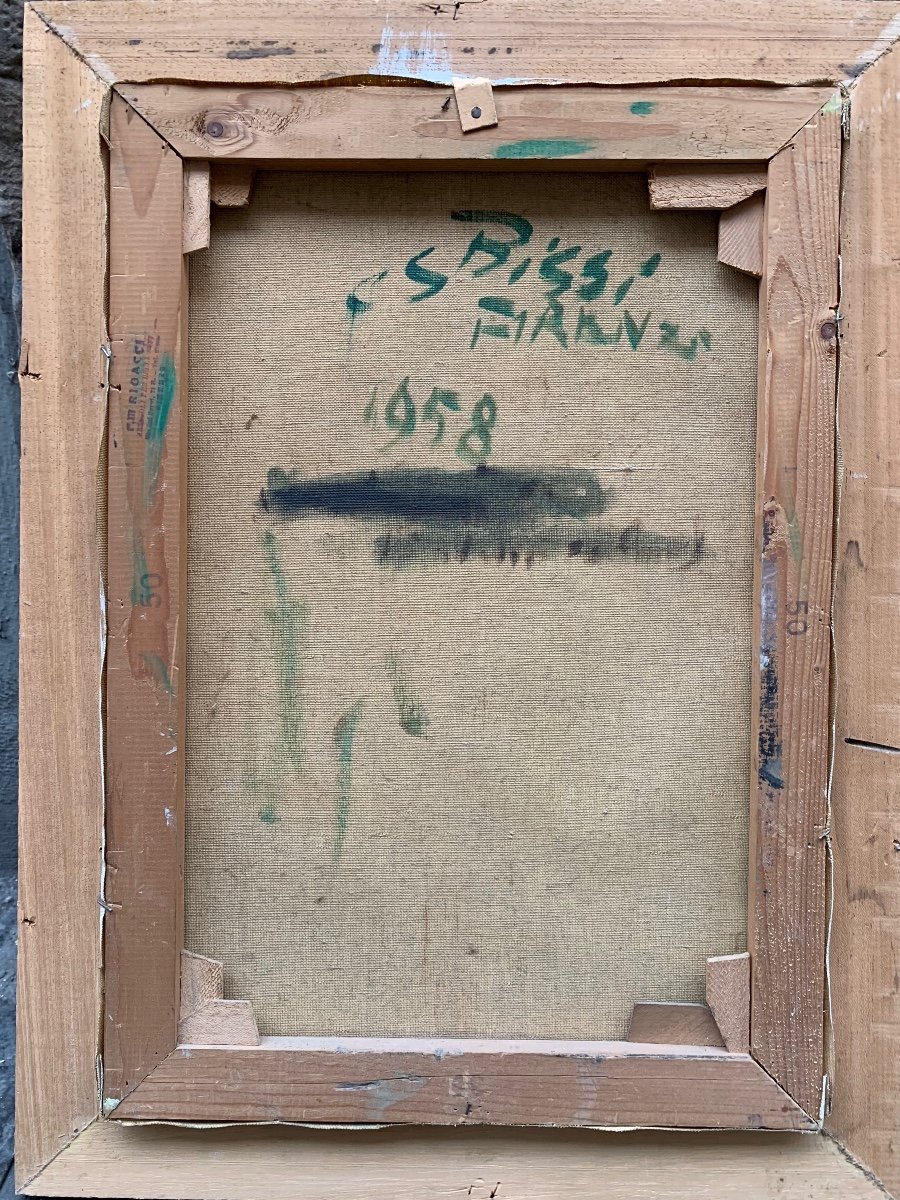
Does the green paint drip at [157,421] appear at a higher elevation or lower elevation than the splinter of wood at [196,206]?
lower

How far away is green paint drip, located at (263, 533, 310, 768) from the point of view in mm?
835

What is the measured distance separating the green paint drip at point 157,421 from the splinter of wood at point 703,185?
49 cm

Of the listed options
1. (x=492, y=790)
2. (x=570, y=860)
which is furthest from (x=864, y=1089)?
(x=492, y=790)

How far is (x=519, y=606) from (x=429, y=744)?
0.16 m

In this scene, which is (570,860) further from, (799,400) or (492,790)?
(799,400)

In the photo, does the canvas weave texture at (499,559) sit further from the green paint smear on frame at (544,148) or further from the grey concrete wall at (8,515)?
the grey concrete wall at (8,515)

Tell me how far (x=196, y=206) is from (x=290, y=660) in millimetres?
443

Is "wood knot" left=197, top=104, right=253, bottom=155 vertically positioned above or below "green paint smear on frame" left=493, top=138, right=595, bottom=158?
above

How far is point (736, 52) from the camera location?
804 mm

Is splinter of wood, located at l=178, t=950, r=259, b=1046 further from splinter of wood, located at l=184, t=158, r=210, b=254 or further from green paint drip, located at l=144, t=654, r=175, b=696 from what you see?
splinter of wood, located at l=184, t=158, r=210, b=254

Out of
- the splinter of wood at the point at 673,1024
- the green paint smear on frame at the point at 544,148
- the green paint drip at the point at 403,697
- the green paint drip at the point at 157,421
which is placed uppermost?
the green paint smear on frame at the point at 544,148

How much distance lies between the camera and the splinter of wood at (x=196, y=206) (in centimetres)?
81
